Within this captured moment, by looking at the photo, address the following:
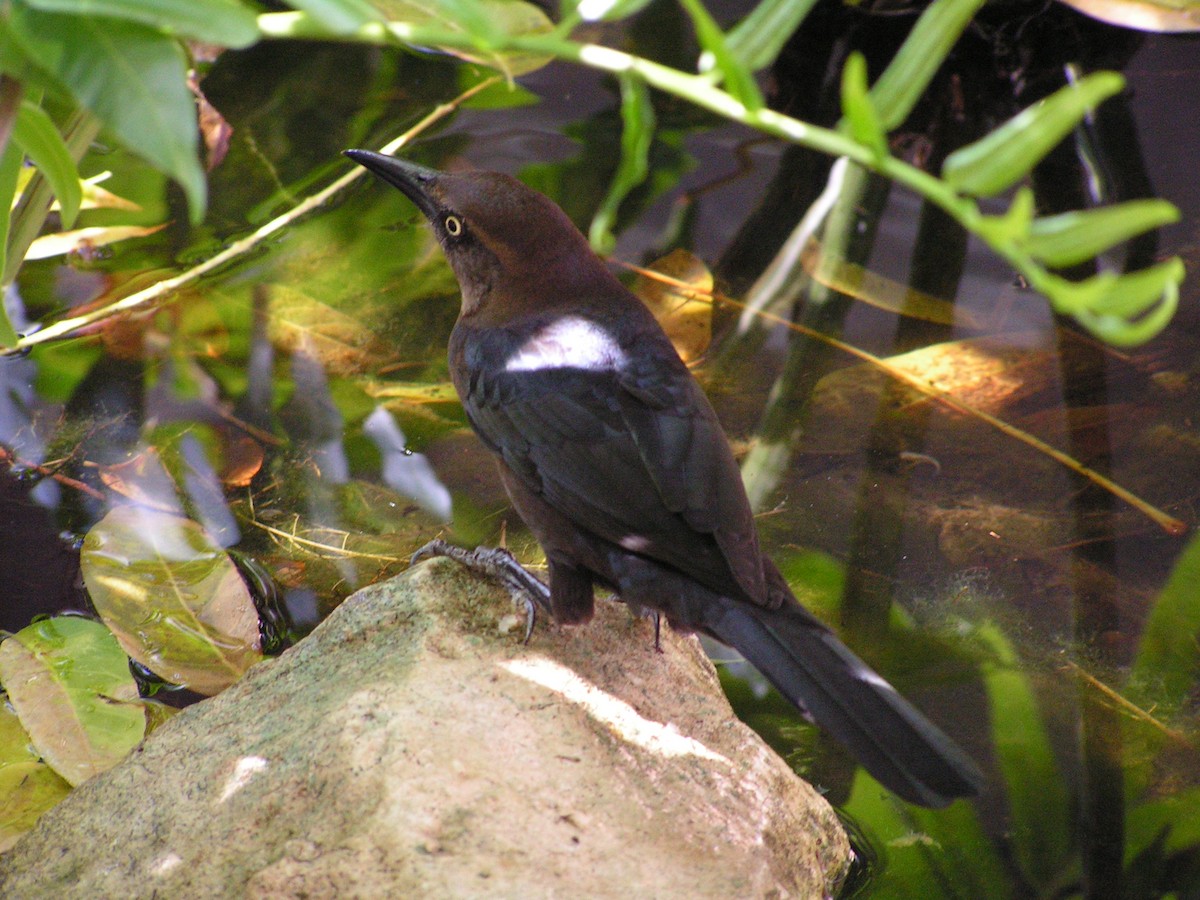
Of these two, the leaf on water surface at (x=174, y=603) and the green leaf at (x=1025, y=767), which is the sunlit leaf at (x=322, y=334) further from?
the green leaf at (x=1025, y=767)

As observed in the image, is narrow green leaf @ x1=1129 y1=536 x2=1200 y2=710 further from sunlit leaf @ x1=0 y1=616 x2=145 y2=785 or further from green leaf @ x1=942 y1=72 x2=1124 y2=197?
sunlit leaf @ x1=0 y1=616 x2=145 y2=785

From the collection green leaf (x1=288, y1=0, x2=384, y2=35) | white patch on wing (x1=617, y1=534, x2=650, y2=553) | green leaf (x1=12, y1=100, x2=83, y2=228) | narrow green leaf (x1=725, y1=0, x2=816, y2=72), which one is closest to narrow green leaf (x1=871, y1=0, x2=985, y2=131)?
narrow green leaf (x1=725, y1=0, x2=816, y2=72)

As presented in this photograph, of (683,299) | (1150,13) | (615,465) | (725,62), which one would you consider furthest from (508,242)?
(1150,13)

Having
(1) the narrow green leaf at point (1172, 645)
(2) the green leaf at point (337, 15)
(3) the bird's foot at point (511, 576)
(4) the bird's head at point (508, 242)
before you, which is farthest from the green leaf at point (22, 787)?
(1) the narrow green leaf at point (1172, 645)

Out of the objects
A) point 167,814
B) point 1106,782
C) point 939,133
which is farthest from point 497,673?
point 939,133

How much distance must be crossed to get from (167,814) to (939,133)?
386cm

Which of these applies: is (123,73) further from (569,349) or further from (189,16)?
(569,349)

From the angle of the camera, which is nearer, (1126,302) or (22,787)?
(1126,302)

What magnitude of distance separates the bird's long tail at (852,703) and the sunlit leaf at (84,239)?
2863 millimetres

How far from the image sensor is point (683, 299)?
3.79 meters

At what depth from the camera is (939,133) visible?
14.5 feet

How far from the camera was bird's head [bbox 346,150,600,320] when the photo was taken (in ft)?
8.75

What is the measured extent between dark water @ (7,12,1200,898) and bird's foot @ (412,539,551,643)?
1.86ft

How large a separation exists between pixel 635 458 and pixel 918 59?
1182mm
